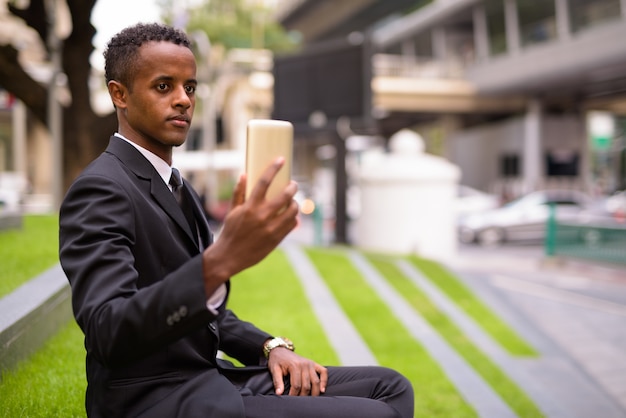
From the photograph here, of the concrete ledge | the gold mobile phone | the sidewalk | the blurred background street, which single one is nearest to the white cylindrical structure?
the blurred background street

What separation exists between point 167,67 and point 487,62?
34180 millimetres

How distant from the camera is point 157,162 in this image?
1868 millimetres

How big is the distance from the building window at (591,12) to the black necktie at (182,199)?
2695cm

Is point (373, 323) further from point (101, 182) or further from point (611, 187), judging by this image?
point (611, 187)

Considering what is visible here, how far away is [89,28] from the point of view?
29.9ft

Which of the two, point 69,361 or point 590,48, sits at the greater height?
point 590,48

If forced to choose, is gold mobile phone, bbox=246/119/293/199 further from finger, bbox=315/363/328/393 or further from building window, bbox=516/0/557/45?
building window, bbox=516/0/557/45

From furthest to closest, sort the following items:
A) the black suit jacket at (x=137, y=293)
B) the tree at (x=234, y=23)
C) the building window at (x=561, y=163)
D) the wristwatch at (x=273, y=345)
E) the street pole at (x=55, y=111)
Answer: the building window at (x=561, y=163) < the tree at (x=234, y=23) < the street pole at (x=55, y=111) < the wristwatch at (x=273, y=345) < the black suit jacket at (x=137, y=293)

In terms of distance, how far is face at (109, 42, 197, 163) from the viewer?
5.82 ft

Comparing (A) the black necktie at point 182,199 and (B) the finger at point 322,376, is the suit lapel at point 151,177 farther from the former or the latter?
(B) the finger at point 322,376

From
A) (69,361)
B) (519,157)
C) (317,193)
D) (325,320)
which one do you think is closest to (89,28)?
(325,320)

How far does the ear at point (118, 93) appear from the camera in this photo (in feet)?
6.00

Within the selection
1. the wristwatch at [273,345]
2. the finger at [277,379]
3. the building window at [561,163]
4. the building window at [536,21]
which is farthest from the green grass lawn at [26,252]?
the building window at [561,163]

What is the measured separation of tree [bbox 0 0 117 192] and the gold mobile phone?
828 cm
